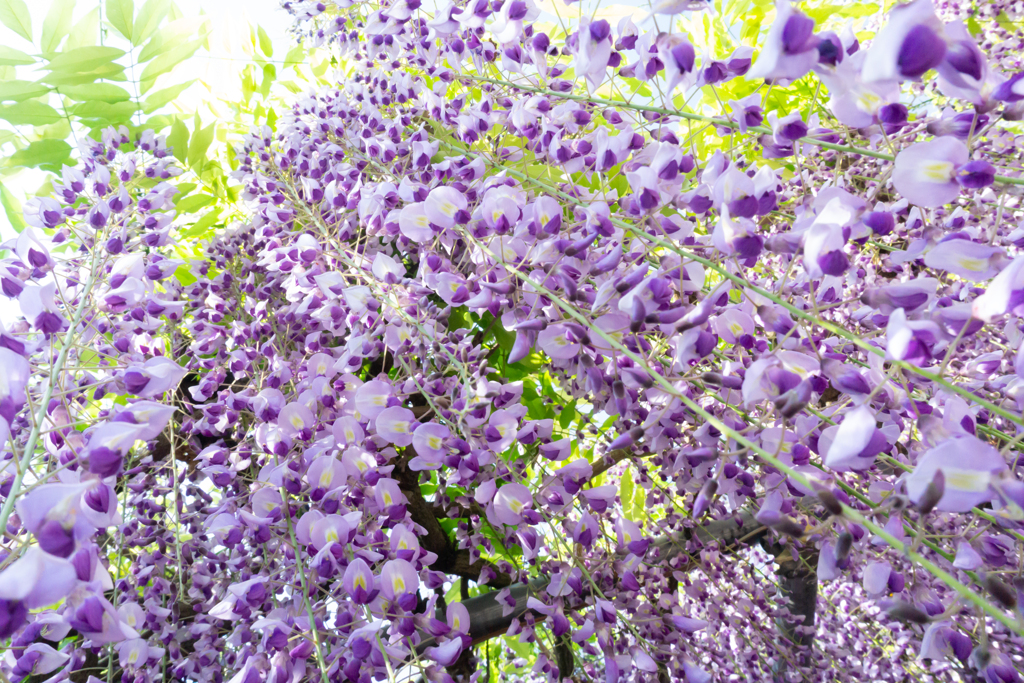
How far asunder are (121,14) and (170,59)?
0.42 feet

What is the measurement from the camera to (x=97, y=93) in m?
1.24

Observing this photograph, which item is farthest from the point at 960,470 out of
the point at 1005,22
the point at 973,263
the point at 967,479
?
the point at 1005,22

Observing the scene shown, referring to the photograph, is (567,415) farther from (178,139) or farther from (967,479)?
(178,139)

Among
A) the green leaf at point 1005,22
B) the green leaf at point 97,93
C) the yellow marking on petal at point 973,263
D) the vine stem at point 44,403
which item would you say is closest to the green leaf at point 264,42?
the green leaf at point 97,93

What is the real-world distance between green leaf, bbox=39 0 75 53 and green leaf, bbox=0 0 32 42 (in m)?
0.03

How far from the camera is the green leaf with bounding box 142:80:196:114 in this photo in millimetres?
1288

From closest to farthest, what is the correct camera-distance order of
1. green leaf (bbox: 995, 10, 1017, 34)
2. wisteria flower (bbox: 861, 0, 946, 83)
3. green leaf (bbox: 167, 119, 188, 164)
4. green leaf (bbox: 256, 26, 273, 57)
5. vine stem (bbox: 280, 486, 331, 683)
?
wisteria flower (bbox: 861, 0, 946, 83) < vine stem (bbox: 280, 486, 331, 683) < green leaf (bbox: 167, 119, 188, 164) < green leaf (bbox: 256, 26, 273, 57) < green leaf (bbox: 995, 10, 1017, 34)

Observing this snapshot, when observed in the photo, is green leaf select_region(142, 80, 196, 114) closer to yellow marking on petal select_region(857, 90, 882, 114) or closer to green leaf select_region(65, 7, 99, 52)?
green leaf select_region(65, 7, 99, 52)

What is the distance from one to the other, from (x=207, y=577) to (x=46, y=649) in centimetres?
46

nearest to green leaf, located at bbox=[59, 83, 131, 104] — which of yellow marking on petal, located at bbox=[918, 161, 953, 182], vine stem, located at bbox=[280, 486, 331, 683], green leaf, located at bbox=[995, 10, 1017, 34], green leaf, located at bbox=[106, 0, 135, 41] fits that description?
green leaf, located at bbox=[106, 0, 135, 41]

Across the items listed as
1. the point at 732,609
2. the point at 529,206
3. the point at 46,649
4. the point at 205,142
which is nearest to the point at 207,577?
the point at 46,649

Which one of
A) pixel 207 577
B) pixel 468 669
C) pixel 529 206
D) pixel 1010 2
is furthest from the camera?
pixel 1010 2

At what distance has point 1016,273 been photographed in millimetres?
398

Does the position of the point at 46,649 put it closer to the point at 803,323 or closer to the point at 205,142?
the point at 803,323
